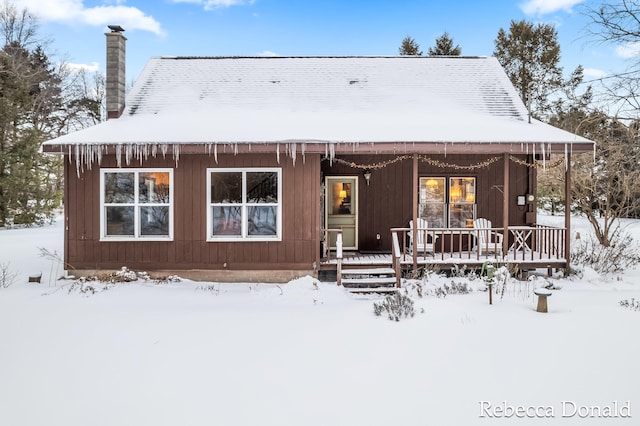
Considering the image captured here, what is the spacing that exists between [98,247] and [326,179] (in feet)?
18.3

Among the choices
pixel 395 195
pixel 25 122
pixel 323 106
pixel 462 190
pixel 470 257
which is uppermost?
pixel 25 122

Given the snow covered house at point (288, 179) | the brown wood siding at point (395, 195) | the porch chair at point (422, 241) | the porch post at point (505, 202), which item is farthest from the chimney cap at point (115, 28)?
the porch post at point (505, 202)

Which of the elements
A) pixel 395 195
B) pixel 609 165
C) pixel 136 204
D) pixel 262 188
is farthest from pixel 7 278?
pixel 609 165

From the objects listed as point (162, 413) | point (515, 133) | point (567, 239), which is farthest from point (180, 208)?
point (567, 239)

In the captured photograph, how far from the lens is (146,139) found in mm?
8695

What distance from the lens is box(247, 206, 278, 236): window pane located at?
939 cm

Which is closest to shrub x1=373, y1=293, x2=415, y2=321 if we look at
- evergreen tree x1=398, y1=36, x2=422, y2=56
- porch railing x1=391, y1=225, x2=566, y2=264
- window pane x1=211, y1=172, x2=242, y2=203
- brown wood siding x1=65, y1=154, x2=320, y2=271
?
porch railing x1=391, y1=225, x2=566, y2=264

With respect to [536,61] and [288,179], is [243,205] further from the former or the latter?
[536,61]

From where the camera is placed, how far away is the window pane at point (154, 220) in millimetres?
9430

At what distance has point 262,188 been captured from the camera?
937cm

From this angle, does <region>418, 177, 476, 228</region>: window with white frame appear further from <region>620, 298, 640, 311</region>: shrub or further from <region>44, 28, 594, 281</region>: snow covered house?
<region>620, 298, 640, 311</region>: shrub

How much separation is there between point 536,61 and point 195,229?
28.9 meters

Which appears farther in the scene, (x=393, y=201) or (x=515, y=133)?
(x=393, y=201)

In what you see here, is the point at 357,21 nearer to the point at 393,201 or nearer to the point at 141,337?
the point at 393,201
